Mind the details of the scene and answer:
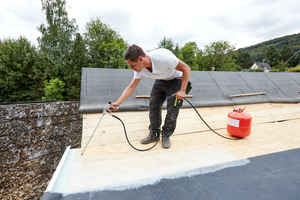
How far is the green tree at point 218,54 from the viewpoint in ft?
69.1

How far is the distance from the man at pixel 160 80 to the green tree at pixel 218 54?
21859mm

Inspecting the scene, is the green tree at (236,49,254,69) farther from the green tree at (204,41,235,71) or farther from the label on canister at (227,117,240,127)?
the label on canister at (227,117,240,127)

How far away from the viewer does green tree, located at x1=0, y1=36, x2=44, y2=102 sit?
49.7 ft

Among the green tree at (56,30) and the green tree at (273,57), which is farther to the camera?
the green tree at (273,57)

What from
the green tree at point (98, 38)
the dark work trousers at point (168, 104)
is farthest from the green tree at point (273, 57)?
the dark work trousers at point (168, 104)

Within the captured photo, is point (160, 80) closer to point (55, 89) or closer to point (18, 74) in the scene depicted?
point (55, 89)

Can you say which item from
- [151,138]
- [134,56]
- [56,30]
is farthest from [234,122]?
[56,30]

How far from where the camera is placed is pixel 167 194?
40.2 inches

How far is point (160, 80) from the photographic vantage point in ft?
6.15

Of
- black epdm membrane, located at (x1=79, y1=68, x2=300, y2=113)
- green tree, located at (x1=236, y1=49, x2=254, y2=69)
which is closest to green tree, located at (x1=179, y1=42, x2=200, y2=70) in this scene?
black epdm membrane, located at (x1=79, y1=68, x2=300, y2=113)

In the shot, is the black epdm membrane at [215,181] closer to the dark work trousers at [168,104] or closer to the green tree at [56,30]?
the dark work trousers at [168,104]

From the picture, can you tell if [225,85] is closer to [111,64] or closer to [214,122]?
[214,122]

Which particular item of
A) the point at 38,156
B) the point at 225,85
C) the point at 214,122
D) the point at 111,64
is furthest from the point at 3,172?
the point at 111,64

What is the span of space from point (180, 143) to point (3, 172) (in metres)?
2.73
